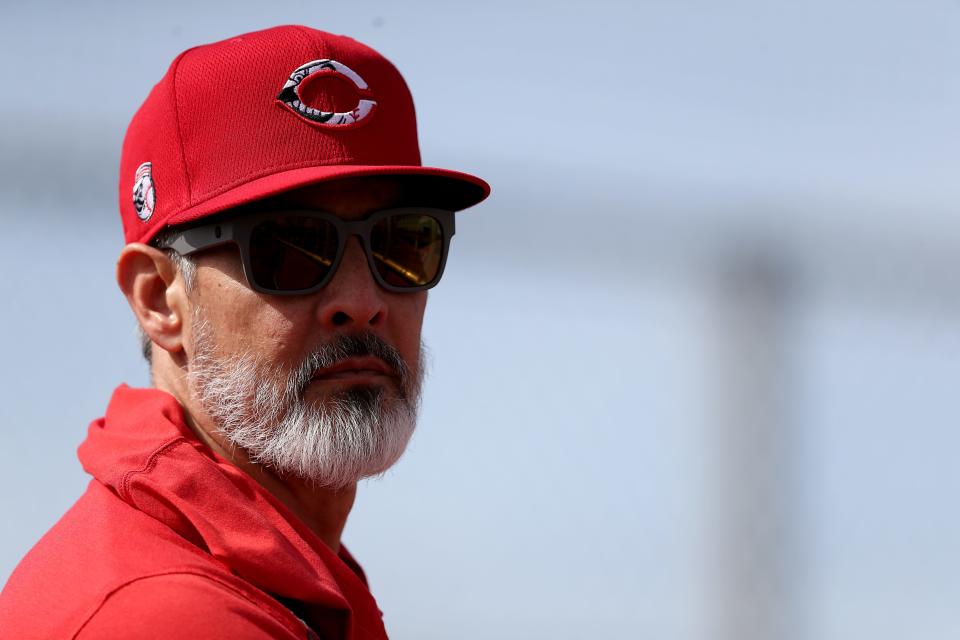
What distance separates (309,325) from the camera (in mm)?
2148

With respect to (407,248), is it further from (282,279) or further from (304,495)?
(304,495)

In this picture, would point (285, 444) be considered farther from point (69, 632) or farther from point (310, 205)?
point (69, 632)

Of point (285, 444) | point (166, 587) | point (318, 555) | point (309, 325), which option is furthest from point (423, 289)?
point (166, 587)

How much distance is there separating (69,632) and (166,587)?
14cm

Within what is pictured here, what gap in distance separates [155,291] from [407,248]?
18.5 inches

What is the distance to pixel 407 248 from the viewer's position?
2.23 meters

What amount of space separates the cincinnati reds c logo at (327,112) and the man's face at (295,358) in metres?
0.12

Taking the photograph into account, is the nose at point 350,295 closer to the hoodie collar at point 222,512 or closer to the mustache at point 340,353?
the mustache at point 340,353

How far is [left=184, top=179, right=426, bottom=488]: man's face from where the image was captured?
213cm

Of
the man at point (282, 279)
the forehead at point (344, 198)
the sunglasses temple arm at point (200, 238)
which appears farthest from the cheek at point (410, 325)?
the sunglasses temple arm at point (200, 238)

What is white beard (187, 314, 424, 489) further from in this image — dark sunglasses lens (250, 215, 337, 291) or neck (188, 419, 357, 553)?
dark sunglasses lens (250, 215, 337, 291)

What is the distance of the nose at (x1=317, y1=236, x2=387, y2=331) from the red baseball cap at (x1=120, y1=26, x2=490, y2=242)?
0.51 feet

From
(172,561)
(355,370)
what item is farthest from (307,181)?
(172,561)

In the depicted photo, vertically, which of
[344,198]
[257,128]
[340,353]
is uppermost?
[257,128]
